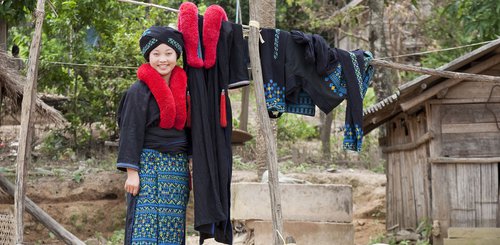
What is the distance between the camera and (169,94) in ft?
16.6

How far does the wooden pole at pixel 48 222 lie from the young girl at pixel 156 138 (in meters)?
4.06

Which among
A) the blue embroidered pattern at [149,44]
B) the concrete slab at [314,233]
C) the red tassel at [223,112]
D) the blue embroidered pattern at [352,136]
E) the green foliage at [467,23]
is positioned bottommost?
the concrete slab at [314,233]

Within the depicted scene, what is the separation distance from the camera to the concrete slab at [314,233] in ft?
29.6

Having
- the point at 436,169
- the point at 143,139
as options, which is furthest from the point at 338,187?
the point at 143,139

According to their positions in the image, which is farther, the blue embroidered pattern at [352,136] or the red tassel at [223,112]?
the blue embroidered pattern at [352,136]

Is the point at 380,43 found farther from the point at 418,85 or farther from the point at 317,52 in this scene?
the point at 317,52

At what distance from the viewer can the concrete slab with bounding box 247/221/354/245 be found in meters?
9.01

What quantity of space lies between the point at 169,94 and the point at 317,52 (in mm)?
1149

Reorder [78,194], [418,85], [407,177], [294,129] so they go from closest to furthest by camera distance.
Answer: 1. [418,85]
2. [407,177]
3. [78,194]
4. [294,129]

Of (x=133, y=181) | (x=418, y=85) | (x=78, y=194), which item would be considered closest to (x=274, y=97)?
(x=133, y=181)

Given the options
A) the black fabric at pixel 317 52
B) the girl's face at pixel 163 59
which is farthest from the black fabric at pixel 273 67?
the girl's face at pixel 163 59

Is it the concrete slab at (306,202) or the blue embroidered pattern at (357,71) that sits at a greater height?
the blue embroidered pattern at (357,71)

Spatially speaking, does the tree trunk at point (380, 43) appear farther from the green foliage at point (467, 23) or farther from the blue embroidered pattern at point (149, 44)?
the blue embroidered pattern at point (149, 44)

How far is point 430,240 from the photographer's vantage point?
1156cm
